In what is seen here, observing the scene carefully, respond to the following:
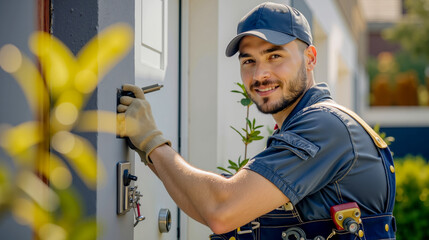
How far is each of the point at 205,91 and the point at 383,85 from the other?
18763 mm

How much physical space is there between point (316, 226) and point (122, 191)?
723 millimetres

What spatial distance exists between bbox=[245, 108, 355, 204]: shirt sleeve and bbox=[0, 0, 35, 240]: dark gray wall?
753mm

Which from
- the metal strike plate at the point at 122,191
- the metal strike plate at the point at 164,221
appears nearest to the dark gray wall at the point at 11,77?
the metal strike plate at the point at 122,191

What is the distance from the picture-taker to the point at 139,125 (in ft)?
5.80

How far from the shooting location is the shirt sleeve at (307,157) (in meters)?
1.62

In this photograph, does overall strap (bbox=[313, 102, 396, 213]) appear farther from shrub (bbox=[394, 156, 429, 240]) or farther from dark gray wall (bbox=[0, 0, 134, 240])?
shrub (bbox=[394, 156, 429, 240])

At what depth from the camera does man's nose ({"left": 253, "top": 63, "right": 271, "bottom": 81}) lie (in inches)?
79.9

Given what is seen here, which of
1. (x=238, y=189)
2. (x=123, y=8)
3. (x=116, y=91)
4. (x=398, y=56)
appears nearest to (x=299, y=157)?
(x=238, y=189)

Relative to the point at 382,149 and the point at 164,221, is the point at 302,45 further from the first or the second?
the point at 164,221

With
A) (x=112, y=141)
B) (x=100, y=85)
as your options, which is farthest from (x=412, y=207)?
(x=100, y=85)

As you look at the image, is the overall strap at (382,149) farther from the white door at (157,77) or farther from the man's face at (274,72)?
the white door at (157,77)

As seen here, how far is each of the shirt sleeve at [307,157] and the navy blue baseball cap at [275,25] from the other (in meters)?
0.40

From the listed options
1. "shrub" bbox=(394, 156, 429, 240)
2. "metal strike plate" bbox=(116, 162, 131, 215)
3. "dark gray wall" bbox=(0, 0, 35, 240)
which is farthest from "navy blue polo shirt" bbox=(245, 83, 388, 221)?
"shrub" bbox=(394, 156, 429, 240)

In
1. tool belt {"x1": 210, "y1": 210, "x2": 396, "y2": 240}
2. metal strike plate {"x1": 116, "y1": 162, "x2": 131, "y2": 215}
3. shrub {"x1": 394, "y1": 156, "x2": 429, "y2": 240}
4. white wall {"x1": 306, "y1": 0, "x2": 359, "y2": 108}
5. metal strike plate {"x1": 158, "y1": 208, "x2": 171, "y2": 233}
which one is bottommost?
shrub {"x1": 394, "y1": 156, "x2": 429, "y2": 240}
